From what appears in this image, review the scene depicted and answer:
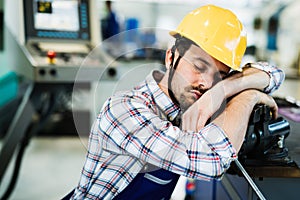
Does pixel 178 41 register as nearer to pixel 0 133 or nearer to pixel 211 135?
pixel 211 135

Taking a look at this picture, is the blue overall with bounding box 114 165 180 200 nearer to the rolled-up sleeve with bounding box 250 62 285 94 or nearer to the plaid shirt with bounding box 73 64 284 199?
the plaid shirt with bounding box 73 64 284 199

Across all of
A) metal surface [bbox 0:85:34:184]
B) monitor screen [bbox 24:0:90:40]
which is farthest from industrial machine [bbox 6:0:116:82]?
metal surface [bbox 0:85:34:184]

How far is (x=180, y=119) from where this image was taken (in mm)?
998

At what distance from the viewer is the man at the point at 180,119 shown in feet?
2.86

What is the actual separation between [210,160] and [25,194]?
84.3 inches

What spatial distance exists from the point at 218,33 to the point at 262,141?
339 millimetres

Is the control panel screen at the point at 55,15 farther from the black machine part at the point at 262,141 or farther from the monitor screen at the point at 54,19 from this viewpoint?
the black machine part at the point at 262,141

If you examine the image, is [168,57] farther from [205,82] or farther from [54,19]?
[54,19]

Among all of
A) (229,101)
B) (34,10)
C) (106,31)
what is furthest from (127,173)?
(106,31)

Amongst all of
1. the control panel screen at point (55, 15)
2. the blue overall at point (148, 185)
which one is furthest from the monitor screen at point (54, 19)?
the blue overall at point (148, 185)

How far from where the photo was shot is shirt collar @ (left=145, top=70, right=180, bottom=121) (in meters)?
1.00

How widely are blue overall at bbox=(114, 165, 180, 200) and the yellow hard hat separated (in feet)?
1.20

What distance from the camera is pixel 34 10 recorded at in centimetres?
241

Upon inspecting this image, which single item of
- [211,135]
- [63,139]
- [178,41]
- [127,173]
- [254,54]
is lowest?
[63,139]
